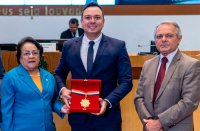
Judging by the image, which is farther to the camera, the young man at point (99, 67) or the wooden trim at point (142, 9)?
the wooden trim at point (142, 9)

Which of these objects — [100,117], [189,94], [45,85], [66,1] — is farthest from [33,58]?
[66,1]

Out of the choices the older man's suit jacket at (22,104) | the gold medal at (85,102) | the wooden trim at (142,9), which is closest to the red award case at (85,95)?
the gold medal at (85,102)

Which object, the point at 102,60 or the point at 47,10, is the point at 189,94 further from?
the point at 47,10

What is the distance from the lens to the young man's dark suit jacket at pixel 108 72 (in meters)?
2.16

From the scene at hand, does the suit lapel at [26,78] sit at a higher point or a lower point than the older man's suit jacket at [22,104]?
higher

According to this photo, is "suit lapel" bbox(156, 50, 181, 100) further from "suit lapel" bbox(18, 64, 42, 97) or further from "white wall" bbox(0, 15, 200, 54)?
"white wall" bbox(0, 15, 200, 54)

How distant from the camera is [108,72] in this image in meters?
2.18

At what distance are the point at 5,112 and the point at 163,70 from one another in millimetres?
1249

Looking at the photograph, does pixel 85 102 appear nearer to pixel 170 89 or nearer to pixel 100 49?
pixel 100 49

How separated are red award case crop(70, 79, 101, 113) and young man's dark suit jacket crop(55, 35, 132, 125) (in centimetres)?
9

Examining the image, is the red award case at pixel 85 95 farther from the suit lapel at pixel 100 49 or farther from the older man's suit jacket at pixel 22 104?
the older man's suit jacket at pixel 22 104

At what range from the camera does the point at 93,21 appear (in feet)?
7.04

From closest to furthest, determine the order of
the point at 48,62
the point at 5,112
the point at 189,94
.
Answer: the point at 189,94
the point at 5,112
the point at 48,62

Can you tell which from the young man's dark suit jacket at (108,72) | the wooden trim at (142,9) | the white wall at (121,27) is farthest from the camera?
the white wall at (121,27)
